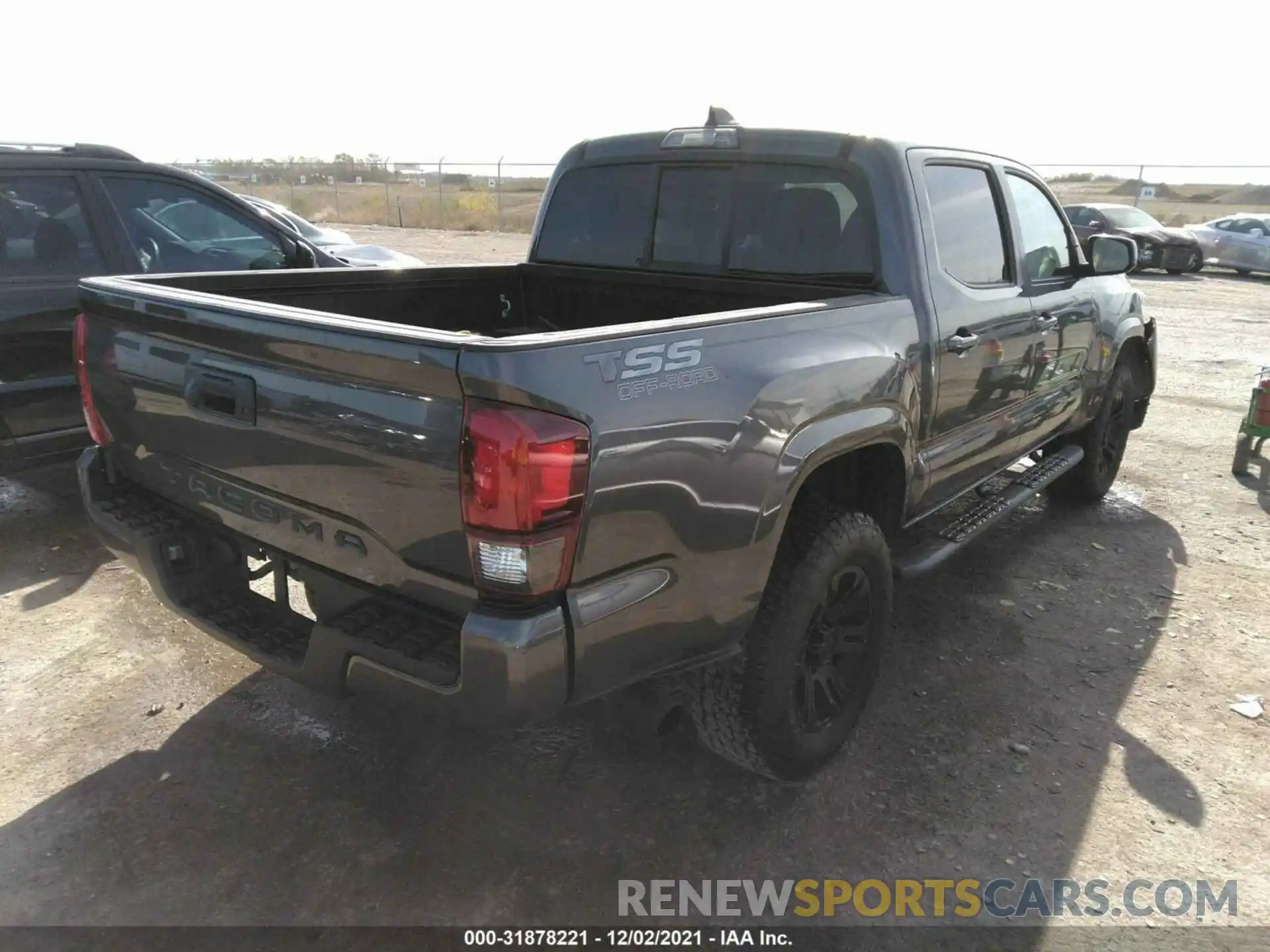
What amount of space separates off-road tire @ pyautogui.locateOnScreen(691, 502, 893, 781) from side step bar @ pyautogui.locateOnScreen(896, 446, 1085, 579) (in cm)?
59

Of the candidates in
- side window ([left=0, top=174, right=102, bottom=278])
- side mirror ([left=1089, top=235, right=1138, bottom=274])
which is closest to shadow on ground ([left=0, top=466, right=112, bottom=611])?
side window ([left=0, top=174, right=102, bottom=278])

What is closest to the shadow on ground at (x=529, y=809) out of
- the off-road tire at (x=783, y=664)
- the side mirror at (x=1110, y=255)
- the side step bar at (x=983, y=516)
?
the off-road tire at (x=783, y=664)

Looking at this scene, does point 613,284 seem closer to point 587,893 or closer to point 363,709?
point 363,709

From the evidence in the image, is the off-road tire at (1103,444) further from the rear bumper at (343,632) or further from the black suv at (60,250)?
the black suv at (60,250)

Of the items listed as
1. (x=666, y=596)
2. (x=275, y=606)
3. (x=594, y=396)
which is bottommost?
(x=275, y=606)

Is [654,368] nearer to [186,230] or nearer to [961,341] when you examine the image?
[961,341]

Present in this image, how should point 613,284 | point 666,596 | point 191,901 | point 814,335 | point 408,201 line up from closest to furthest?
point 666,596, point 191,901, point 814,335, point 613,284, point 408,201

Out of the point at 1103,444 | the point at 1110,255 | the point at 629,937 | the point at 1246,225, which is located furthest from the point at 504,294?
the point at 1246,225

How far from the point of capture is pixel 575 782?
9.68ft

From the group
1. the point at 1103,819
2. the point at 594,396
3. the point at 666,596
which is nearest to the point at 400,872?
the point at 666,596

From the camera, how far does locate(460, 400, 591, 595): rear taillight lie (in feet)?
6.23

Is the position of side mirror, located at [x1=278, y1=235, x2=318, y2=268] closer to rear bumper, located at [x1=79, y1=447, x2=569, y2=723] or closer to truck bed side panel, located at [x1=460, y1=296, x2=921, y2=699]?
rear bumper, located at [x1=79, y1=447, x2=569, y2=723]

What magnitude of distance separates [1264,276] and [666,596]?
875 inches

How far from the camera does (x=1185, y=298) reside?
15.5 metres
